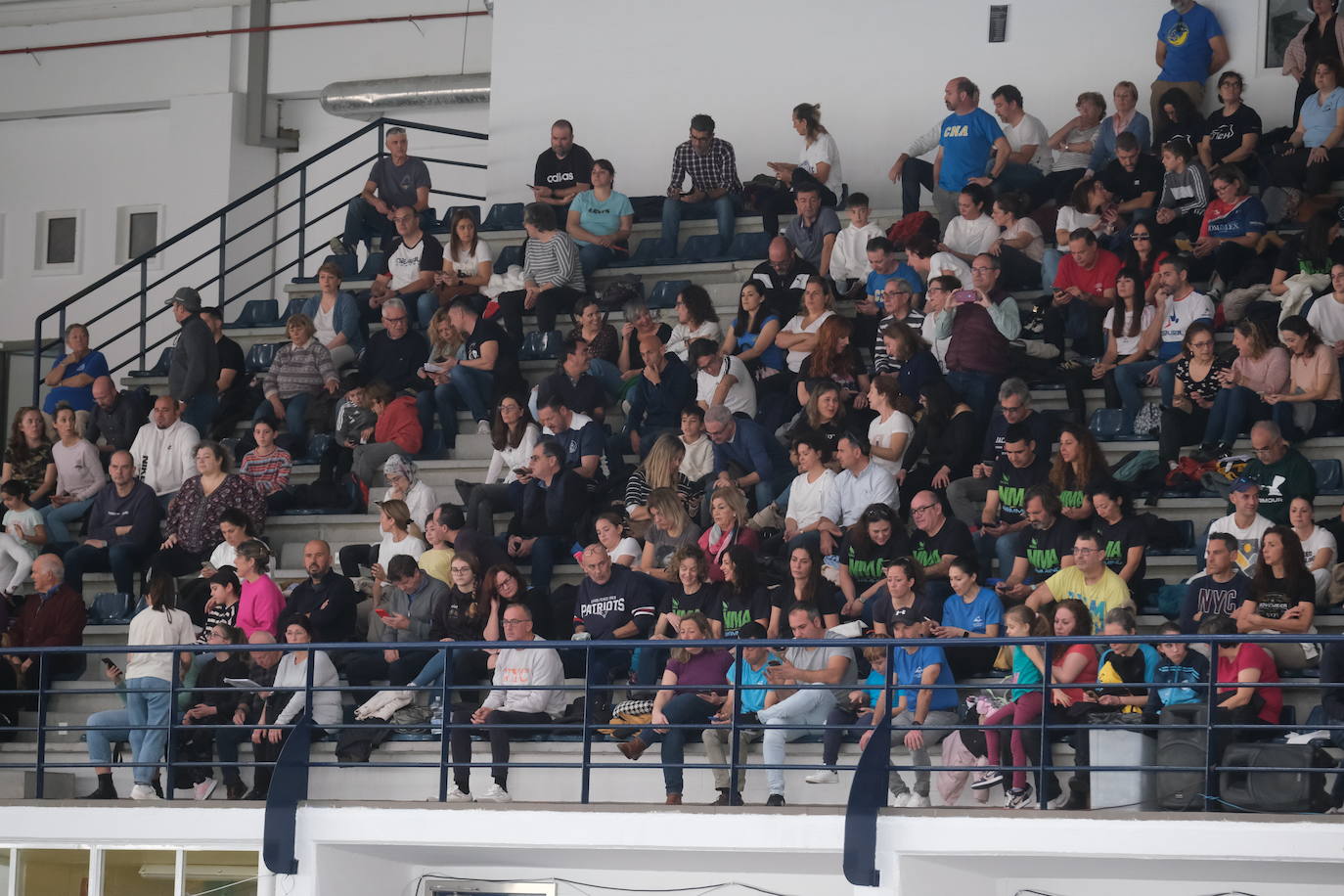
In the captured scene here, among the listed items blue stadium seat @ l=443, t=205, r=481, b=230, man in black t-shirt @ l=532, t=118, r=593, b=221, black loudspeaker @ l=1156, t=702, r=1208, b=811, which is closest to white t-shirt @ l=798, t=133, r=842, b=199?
man in black t-shirt @ l=532, t=118, r=593, b=221

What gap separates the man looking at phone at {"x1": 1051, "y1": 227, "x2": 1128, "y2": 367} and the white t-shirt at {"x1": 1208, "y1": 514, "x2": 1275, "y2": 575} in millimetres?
2184

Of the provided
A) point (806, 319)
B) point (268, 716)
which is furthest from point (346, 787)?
point (806, 319)

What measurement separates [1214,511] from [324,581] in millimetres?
4905

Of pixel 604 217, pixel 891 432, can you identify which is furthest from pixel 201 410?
pixel 891 432

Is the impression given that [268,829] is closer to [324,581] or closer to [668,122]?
[324,581]

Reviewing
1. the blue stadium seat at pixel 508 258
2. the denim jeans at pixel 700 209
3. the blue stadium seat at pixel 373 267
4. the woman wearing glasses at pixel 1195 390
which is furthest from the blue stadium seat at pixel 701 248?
the woman wearing glasses at pixel 1195 390

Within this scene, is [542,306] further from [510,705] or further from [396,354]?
[510,705]

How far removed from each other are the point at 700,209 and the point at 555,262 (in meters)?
1.33

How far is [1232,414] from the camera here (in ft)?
34.3

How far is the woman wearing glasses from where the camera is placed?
10.6 metres

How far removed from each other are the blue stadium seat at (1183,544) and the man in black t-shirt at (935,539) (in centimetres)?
97

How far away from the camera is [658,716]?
9406 millimetres

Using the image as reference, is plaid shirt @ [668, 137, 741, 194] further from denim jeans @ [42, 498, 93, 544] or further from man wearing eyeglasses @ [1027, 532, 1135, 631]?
man wearing eyeglasses @ [1027, 532, 1135, 631]

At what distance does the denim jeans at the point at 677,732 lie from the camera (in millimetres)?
9102
